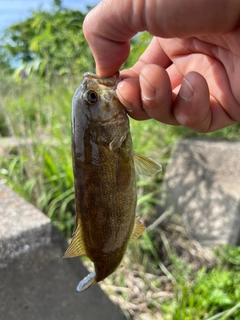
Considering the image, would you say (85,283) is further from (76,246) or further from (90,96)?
(90,96)

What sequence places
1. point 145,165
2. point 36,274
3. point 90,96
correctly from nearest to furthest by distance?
point 90,96, point 145,165, point 36,274

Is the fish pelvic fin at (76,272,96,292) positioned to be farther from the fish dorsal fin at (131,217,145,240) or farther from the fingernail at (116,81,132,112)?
the fingernail at (116,81,132,112)

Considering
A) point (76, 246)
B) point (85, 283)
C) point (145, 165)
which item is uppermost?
point (145, 165)

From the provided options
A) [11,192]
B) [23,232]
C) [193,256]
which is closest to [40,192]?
[11,192]

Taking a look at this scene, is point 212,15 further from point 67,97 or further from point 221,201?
point 67,97

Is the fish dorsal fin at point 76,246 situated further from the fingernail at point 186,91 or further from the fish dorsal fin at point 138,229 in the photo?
the fingernail at point 186,91

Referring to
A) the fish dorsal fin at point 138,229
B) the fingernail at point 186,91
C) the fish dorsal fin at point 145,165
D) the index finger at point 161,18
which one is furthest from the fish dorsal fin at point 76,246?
the index finger at point 161,18

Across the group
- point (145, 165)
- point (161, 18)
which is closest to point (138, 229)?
point (145, 165)
